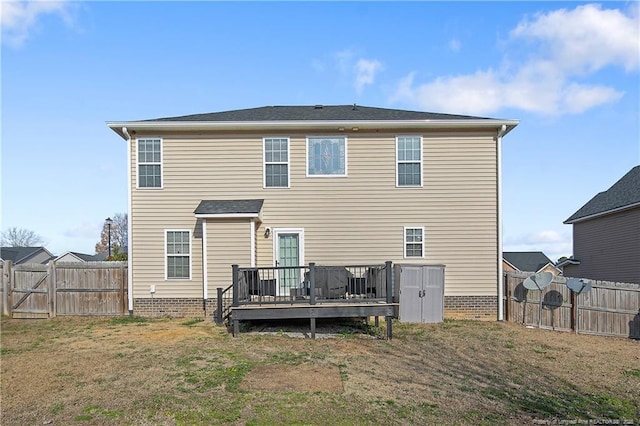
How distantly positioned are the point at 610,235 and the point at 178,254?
55.7ft

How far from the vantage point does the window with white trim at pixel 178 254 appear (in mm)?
13188

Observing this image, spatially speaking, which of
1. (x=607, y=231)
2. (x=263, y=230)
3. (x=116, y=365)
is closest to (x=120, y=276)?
(x=263, y=230)

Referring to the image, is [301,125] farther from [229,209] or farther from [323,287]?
[323,287]

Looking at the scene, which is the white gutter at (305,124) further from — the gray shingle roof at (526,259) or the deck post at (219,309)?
the gray shingle roof at (526,259)

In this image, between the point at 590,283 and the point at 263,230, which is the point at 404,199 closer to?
the point at 263,230

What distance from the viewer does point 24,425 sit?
18.2 ft

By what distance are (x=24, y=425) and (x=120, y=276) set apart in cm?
821

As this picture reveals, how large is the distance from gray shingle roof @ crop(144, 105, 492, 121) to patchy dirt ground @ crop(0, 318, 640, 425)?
5.73 meters

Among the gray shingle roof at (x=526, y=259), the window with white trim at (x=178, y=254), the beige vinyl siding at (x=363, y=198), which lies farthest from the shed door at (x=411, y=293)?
the gray shingle roof at (x=526, y=259)

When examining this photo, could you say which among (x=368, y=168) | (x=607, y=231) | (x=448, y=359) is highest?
(x=368, y=168)

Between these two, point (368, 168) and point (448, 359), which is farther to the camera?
point (368, 168)

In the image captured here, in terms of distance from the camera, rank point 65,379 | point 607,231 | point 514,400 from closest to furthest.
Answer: point 514,400 → point 65,379 → point 607,231

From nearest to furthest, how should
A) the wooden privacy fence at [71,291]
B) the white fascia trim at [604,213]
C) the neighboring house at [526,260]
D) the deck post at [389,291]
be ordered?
1. the deck post at [389,291]
2. the wooden privacy fence at [71,291]
3. the white fascia trim at [604,213]
4. the neighboring house at [526,260]

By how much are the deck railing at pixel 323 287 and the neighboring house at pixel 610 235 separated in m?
12.0
